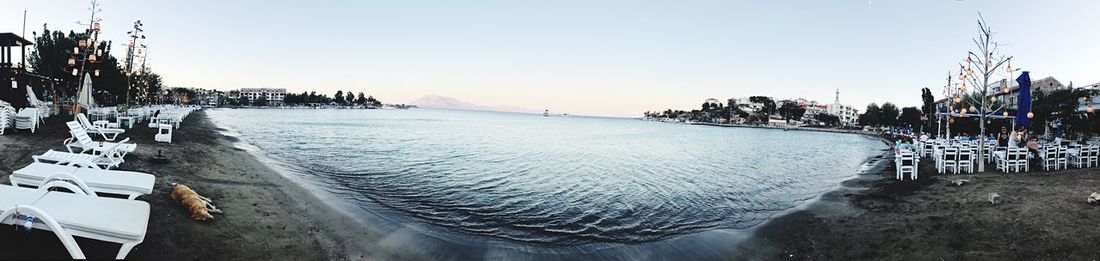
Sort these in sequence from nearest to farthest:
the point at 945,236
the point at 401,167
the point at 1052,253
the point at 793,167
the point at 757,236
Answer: the point at 1052,253 → the point at 945,236 → the point at 757,236 → the point at 401,167 → the point at 793,167

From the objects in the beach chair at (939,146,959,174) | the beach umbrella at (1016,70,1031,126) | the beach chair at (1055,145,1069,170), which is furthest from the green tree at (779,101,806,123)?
the beach umbrella at (1016,70,1031,126)

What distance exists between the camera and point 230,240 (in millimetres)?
6305

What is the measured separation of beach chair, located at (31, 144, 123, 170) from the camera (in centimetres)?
785

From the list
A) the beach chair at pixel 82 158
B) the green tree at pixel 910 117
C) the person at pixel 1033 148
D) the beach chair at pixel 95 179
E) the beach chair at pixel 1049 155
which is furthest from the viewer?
the green tree at pixel 910 117

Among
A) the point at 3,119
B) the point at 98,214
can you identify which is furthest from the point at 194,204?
the point at 3,119

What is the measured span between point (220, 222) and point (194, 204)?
485 mm

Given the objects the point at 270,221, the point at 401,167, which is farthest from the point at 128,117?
the point at 270,221

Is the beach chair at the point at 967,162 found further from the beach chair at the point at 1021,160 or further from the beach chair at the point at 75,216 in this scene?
the beach chair at the point at 75,216

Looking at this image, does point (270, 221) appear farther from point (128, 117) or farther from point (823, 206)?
point (128, 117)

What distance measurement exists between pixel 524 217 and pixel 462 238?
7.30ft

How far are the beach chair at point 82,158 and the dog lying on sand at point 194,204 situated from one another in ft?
5.46

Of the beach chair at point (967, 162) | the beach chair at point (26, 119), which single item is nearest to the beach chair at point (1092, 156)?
the beach chair at point (967, 162)

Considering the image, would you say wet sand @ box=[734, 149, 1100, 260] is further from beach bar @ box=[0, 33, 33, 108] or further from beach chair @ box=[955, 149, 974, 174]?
beach bar @ box=[0, 33, 33, 108]

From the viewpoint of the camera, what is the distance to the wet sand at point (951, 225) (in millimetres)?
6578
